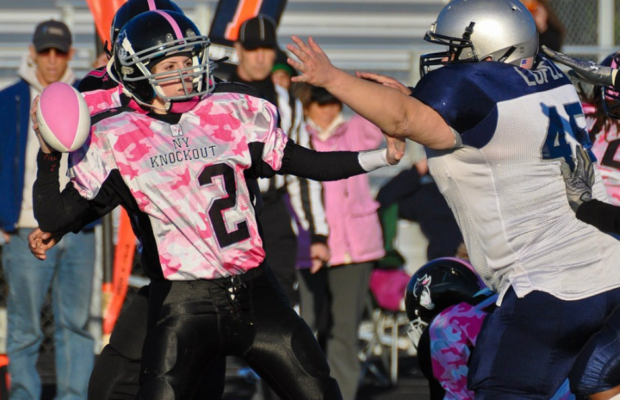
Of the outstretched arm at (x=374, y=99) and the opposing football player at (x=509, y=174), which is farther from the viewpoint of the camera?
the opposing football player at (x=509, y=174)

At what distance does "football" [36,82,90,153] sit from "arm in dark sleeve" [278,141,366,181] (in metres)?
0.76

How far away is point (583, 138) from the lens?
3922 millimetres

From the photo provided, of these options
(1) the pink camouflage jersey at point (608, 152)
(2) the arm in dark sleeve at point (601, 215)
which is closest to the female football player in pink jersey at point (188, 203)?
(2) the arm in dark sleeve at point (601, 215)

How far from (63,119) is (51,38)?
2769 millimetres

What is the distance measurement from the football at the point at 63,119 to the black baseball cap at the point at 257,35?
2.81m

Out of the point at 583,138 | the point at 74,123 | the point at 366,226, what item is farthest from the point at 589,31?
the point at 74,123

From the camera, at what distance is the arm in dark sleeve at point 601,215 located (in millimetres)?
3707

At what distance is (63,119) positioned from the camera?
380 cm

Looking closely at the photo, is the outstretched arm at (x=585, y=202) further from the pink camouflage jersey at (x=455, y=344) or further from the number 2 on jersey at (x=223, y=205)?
the number 2 on jersey at (x=223, y=205)

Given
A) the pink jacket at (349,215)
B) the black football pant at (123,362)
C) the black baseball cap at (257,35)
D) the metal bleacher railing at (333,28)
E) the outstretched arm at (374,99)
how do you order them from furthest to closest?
the metal bleacher railing at (333,28)
the black baseball cap at (257,35)
the pink jacket at (349,215)
the black football pant at (123,362)
the outstretched arm at (374,99)

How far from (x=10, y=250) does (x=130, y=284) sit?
1879mm

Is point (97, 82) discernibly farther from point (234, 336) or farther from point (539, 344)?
point (539, 344)

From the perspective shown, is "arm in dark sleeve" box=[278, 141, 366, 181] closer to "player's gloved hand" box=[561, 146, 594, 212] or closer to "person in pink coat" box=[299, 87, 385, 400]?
"player's gloved hand" box=[561, 146, 594, 212]

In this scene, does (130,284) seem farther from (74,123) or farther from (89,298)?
(74,123)
